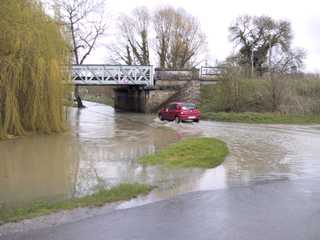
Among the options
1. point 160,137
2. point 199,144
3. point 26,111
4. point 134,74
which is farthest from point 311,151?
point 134,74

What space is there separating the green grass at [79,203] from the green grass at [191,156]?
3211 millimetres

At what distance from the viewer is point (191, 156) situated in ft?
43.9

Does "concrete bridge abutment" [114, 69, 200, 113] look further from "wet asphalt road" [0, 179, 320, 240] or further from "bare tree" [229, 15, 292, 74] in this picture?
"wet asphalt road" [0, 179, 320, 240]

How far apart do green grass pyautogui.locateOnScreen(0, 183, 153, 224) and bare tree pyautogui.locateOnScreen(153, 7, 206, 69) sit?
51185 millimetres

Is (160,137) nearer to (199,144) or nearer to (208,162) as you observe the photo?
(199,144)

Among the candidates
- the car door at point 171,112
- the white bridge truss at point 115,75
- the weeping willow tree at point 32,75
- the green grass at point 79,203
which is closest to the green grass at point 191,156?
the green grass at point 79,203

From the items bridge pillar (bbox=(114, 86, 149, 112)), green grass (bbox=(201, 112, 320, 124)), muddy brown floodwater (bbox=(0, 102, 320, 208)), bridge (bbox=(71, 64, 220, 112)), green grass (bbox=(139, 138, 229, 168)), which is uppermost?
bridge (bbox=(71, 64, 220, 112))

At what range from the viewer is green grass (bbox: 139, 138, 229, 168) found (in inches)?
486

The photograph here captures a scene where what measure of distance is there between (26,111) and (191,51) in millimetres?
42233

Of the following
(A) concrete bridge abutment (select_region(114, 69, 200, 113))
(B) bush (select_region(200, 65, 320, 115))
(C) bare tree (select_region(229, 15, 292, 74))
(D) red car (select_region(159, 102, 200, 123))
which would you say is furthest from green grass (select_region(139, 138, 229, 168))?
(C) bare tree (select_region(229, 15, 292, 74))

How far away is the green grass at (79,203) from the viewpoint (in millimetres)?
6992

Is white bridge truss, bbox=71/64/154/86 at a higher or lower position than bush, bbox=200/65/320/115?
higher

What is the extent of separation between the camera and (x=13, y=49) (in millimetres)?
19078

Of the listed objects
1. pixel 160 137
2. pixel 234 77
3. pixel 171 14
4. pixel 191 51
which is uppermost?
pixel 171 14
